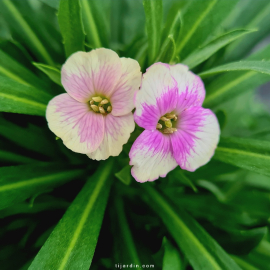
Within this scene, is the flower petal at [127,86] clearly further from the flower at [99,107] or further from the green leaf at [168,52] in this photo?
the green leaf at [168,52]

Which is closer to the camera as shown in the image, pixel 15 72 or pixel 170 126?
pixel 170 126

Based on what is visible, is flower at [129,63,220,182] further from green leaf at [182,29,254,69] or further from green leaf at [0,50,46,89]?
green leaf at [0,50,46,89]

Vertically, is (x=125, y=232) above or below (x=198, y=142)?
below

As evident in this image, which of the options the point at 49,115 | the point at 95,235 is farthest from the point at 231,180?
the point at 49,115

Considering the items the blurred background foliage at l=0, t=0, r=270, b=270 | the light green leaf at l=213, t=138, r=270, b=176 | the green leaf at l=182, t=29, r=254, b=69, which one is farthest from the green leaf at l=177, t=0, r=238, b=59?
the light green leaf at l=213, t=138, r=270, b=176

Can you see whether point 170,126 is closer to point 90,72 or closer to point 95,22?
point 90,72

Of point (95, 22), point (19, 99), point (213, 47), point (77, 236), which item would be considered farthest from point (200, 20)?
point (77, 236)

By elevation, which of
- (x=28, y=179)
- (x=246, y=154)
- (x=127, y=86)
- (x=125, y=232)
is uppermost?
(x=127, y=86)

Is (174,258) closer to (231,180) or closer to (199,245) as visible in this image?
(199,245)
